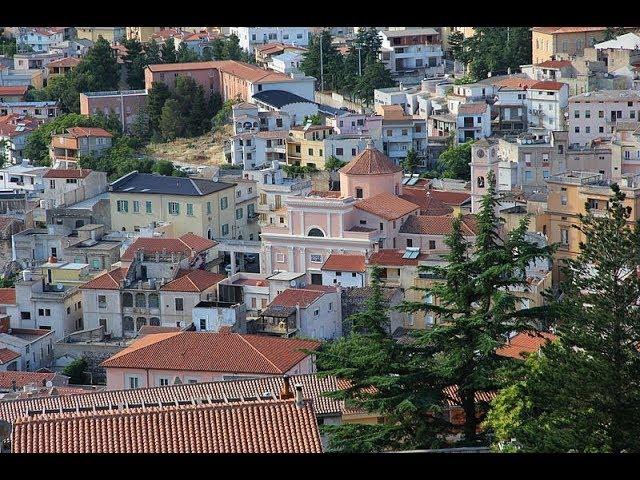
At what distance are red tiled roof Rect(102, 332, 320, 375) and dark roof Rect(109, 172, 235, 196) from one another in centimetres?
508

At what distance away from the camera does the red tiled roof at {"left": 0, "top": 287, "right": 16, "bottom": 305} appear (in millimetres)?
16922

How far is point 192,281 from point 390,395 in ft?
32.1

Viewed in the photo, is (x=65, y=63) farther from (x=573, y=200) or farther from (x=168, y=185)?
(x=573, y=200)

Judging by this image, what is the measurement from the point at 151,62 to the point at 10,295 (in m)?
12.4

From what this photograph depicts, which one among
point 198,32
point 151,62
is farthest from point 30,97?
point 198,32

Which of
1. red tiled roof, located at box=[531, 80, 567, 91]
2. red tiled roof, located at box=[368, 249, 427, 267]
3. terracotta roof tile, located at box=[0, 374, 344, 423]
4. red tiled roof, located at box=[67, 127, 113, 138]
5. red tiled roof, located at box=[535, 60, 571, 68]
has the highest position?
red tiled roof, located at box=[535, 60, 571, 68]

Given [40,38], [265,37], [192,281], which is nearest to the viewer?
[192,281]

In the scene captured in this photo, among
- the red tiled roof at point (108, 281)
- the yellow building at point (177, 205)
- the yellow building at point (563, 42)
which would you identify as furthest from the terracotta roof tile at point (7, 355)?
the yellow building at point (563, 42)

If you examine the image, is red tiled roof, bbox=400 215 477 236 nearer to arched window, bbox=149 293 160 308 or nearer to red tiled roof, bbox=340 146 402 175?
red tiled roof, bbox=340 146 402 175

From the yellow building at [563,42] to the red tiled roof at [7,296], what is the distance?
12232mm

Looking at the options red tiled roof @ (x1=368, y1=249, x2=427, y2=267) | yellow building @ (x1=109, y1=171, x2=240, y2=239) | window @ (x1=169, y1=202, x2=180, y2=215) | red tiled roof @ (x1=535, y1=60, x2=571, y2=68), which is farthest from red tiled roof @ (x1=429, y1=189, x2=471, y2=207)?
red tiled roof @ (x1=535, y1=60, x2=571, y2=68)

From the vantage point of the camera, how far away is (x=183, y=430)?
20.0ft

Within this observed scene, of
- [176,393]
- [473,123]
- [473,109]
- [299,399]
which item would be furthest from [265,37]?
[299,399]

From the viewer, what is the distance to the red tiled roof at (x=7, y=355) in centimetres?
1534
